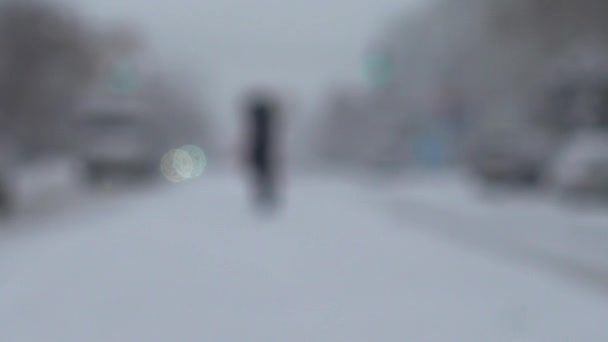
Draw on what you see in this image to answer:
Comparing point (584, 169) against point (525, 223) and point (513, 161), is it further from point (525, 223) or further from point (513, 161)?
point (513, 161)

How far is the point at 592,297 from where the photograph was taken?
668cm

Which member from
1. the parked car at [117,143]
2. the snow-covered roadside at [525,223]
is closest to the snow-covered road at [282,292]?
the snow-covered roadside at [525,223]

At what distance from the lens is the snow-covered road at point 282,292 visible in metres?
5.09

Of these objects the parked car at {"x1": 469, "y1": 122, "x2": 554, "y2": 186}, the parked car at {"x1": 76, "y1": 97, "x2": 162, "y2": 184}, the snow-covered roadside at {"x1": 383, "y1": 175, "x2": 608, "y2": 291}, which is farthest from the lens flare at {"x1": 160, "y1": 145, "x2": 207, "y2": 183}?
the snow-covered roadside at {"x1": 383, "y1": 175, "x2": 608, "y2": 291}

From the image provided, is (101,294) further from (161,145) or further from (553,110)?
(161,145)

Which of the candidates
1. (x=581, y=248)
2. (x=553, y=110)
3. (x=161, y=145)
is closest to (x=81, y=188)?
(x=161, y=145)

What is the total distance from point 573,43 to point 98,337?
77.3ft

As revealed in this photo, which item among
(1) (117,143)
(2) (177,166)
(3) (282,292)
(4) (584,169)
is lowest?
(2) (177,166)

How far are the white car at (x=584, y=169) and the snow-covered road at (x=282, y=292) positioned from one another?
544cm

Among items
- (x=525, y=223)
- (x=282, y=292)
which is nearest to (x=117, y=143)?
(x=525, y=223)

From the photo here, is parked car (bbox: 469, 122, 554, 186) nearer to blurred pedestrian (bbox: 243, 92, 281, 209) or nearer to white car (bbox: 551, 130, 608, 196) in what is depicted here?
white car (bbox: 551, 130, 608, 196)

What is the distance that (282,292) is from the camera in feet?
20.8

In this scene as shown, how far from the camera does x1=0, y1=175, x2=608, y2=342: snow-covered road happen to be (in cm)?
509

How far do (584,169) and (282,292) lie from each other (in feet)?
33.7
